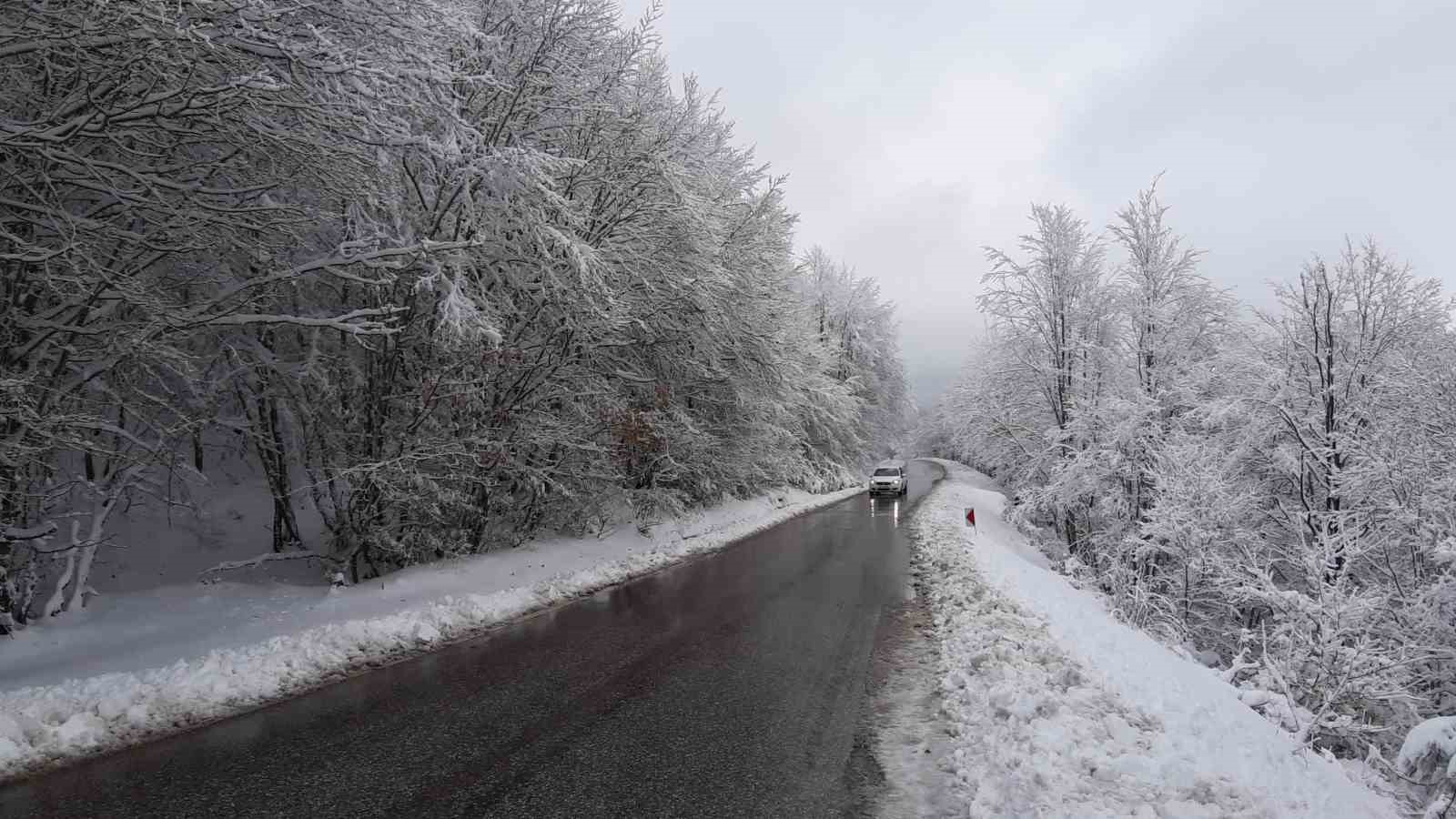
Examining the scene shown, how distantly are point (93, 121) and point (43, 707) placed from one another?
15.4 ft

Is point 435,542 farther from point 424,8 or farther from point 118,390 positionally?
point 424,8

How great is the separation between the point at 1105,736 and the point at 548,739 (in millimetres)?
4019

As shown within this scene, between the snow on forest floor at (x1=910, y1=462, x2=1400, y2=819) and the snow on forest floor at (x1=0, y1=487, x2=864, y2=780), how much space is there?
5.99 metres

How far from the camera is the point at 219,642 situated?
7.50m

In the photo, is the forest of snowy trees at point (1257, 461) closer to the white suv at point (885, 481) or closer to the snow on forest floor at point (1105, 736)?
the snow on forest floor at point (1105, 736)

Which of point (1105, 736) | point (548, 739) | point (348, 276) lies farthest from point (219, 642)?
point (1105, 736)

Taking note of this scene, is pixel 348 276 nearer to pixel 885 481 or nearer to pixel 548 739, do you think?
pixel 548 739

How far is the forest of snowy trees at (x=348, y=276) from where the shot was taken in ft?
19.6

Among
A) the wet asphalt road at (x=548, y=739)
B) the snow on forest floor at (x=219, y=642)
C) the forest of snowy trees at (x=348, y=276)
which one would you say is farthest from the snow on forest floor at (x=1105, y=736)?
the forest of snowy trees at (x=348, y=276)

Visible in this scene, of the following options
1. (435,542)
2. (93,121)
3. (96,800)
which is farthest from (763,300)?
(96,800)

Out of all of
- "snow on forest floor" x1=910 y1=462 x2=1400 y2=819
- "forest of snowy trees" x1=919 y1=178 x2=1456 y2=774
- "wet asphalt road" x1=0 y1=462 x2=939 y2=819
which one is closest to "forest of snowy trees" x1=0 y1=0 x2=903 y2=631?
"wet asphalt road" x1=0 y1=462 x2=939 y2=819

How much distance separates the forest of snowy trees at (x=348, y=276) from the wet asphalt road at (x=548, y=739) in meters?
3.11

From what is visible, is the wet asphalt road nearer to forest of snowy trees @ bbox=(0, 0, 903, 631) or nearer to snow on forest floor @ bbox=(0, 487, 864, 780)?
snow on forest floor @ bbox=(0, 487, 864, 780)

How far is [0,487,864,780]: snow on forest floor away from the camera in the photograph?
5.32 metres
